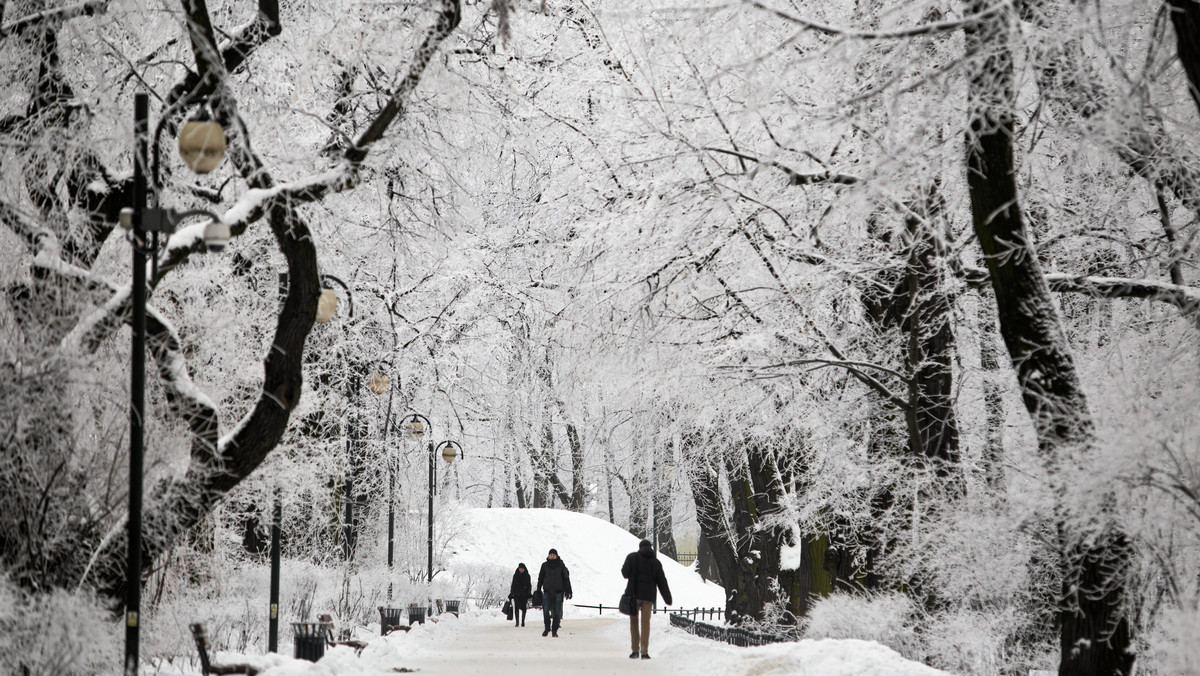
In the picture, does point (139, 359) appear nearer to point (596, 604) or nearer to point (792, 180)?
point (792, 180)

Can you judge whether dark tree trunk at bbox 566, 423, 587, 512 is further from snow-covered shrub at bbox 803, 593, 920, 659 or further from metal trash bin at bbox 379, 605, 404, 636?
snow-covered shrub at bbox 803, 593, 920, 659

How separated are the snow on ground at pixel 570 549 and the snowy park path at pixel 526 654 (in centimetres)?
1815

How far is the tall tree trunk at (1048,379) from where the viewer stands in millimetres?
9656

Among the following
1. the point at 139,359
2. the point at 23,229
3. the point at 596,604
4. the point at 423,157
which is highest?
the point at 423,157

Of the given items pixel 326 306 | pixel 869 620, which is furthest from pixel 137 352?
pixel 869 620

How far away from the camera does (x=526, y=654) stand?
64.7 ft

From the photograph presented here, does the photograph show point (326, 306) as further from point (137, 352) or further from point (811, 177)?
point (811, 177)

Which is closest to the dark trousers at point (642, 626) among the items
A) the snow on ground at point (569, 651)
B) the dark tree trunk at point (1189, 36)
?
the snow on ground at point (569, 651)

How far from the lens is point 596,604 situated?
1799 inches

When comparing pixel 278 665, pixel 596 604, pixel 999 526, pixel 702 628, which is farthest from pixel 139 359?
pixel 596 604

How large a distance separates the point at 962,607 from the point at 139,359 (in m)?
8.85

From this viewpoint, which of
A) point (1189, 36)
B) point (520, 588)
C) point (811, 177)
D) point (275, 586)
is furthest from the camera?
point (520, 588)

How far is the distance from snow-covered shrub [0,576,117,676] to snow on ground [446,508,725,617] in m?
35.0

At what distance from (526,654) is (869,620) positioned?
6.55 metres
